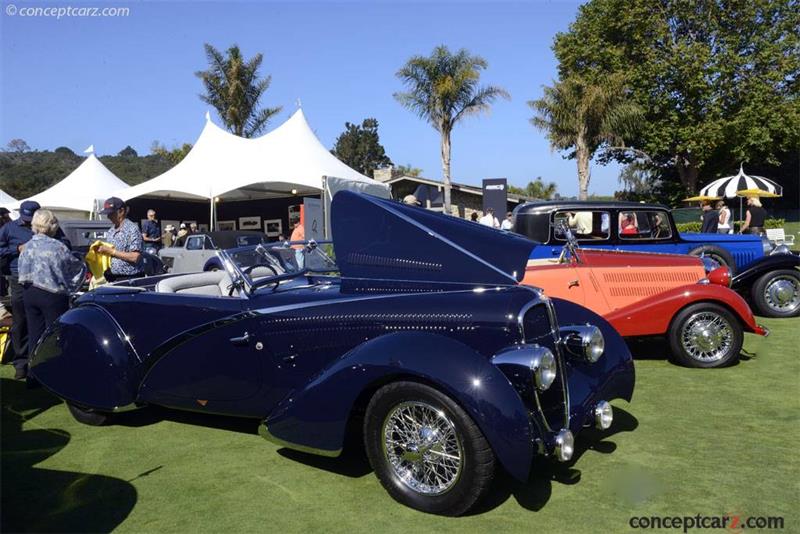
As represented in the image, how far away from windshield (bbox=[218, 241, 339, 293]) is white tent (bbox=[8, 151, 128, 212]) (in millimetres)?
19582

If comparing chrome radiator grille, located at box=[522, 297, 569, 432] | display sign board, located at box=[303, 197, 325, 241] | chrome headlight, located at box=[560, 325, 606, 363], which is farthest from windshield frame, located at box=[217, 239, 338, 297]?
display sign board, located at box=[303, 197, 325, 241]

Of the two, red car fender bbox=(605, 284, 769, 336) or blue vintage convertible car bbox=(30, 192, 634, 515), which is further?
red car fender bbox=(605, 284, 769, 336)

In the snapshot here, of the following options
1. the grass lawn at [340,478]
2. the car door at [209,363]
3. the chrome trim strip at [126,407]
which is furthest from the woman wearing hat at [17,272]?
the car door at [209,363]

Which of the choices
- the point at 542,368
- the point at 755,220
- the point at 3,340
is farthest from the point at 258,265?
the point at 755,220

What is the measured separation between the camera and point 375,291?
353cm

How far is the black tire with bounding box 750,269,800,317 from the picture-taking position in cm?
849

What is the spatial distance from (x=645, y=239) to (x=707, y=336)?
2566 mm

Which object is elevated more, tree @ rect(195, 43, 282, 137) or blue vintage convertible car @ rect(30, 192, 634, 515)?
tree @ rect(195, 43, 282, 137)

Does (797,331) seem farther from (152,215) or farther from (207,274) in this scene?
(152,215)

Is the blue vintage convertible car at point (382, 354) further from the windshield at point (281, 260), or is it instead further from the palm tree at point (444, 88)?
the palm tree at point (444, 88)

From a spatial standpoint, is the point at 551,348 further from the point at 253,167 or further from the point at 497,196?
the point at 497,196

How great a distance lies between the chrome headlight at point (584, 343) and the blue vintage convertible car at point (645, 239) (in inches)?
146

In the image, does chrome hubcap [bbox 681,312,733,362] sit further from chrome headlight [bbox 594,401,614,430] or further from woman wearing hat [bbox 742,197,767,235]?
woman wearing hat [bbox 742,197,767,235]

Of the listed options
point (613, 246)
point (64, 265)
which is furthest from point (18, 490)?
point (613, 246)
